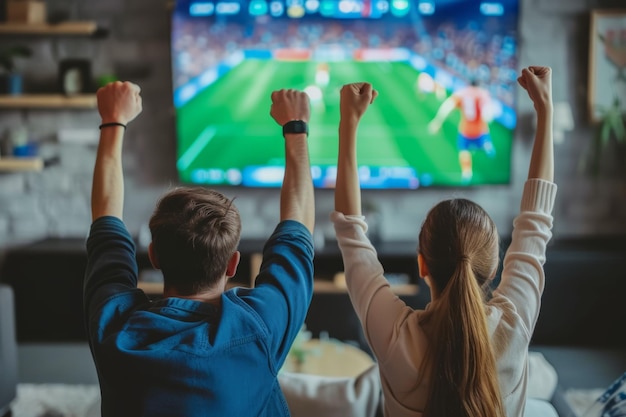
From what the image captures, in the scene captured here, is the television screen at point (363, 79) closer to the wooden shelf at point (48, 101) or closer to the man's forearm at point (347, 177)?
the wooden shelf at point (48, 101)

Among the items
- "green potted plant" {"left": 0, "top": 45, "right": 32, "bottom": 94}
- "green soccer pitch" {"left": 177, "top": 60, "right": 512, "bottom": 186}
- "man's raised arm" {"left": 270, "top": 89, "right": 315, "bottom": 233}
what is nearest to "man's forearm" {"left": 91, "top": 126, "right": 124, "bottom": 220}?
"man's raised arm" {"left": 270, "top": 89, "right": 315, "bottom": 233}

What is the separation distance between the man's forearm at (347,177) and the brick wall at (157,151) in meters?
2.60

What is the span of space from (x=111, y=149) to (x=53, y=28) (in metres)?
2.79

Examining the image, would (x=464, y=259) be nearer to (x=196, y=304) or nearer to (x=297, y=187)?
(x=297, y=187)

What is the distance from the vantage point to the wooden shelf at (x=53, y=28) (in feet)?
12.2

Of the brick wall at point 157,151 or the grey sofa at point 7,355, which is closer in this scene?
the grey sofa at point 7,355

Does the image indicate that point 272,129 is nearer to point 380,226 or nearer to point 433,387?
point 380,226

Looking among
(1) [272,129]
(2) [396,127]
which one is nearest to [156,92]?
(1) [272,129]

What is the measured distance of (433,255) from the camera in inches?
49.3

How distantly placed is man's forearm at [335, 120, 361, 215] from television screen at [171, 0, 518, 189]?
2.48 m

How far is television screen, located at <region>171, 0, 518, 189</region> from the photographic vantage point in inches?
146

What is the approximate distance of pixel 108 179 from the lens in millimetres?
1286

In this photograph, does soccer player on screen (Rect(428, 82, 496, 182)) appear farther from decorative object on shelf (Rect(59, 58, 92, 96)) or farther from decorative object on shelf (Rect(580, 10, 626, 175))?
decorative object on shelf (Rect(59, 58, 92, 96))

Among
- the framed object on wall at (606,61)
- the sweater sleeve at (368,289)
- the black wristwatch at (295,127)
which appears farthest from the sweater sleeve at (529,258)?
the framed object on wall at (606,61)
